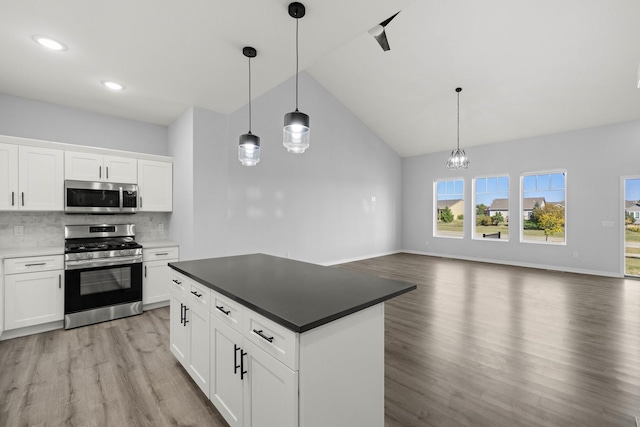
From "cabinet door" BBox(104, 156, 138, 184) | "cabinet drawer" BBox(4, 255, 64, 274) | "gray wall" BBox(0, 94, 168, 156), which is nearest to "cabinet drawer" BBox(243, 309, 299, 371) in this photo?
"cabinet drawer" BBox(4, 255, 64, 274)

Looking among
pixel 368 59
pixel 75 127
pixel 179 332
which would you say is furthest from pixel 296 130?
pixel 368 59

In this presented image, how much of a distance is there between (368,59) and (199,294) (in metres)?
5.42

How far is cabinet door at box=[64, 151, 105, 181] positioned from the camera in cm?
353

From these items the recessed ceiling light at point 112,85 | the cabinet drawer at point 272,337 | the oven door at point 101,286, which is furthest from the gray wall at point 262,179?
the cabinet drawer at point 272,337

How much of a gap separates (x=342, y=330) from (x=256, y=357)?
461 mm

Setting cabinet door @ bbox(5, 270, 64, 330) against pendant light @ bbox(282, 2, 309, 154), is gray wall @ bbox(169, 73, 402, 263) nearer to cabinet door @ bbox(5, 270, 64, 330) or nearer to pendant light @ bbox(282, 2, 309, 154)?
cabinet door @ bbox(5, 270, 64, 330)

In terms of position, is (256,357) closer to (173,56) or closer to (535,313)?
(173,56)

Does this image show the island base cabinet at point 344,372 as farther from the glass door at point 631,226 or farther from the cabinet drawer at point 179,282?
the glass door at point 631,226

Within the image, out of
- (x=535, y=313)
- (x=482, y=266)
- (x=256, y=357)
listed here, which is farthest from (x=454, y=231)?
(x=256, y=357)

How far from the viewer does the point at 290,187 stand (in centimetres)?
607

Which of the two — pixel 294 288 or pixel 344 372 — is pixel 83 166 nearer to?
pixel 294 288

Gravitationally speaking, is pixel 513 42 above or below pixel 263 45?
above

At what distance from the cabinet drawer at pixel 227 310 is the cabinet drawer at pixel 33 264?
2.67 meters

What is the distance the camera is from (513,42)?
4.50 meters
